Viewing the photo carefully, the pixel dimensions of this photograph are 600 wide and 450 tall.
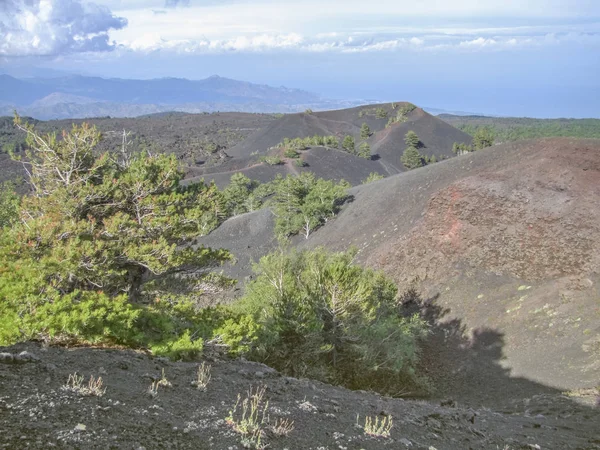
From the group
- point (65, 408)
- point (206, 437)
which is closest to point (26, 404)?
point (65, 408)

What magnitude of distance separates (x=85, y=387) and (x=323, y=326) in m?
9.35

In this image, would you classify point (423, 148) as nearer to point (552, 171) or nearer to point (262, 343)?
point (552, 171)

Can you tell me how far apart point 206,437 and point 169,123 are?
170044mm

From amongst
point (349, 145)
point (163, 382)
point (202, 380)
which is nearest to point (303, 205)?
point (202, 380)

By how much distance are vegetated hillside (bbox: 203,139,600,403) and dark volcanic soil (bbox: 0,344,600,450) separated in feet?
26.6

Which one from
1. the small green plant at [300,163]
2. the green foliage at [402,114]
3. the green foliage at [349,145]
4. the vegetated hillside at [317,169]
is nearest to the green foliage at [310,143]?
the vegetated hillside at [317,169]

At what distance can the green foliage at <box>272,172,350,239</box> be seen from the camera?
133 feet

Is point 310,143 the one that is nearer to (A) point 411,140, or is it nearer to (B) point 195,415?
(A) point 411,140

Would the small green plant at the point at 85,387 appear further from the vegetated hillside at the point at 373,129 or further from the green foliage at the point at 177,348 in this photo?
the vegetated hillside at the point at 373,129

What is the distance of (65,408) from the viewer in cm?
564

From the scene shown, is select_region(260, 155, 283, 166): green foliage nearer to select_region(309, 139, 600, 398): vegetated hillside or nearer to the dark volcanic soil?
select_region(309, 139, 600, 398): vegetated hillside

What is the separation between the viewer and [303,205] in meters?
41.4

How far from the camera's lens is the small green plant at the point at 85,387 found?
616 centimetres

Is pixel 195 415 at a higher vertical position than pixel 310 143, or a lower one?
lower
